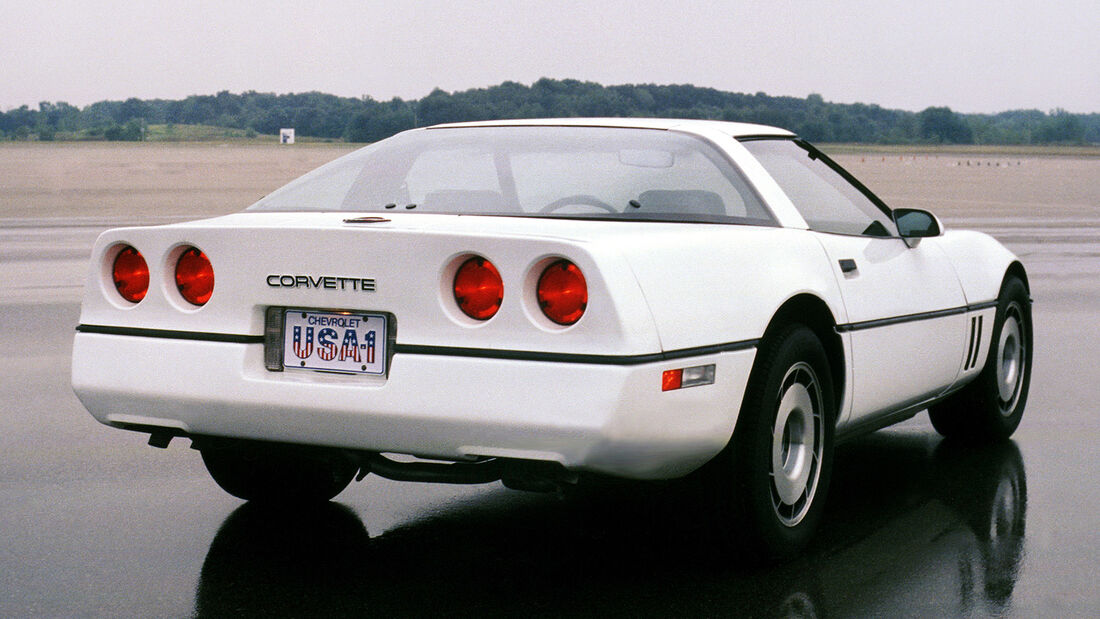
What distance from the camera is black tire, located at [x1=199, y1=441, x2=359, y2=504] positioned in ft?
16.9

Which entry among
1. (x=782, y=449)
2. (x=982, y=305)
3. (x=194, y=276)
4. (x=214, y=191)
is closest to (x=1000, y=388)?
(x=982, y=305)

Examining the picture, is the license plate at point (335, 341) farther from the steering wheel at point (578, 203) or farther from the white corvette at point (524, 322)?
the steering wheel at point (578, 203)

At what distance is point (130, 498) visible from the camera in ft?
17.6

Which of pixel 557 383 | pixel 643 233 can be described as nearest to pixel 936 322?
pixel 643 233

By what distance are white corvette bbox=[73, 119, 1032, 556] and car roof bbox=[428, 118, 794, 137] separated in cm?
2

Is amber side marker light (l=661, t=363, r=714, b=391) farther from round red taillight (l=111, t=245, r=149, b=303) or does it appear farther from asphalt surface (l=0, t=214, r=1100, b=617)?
round red taillight (l=111, t=245, r=149, b=303)

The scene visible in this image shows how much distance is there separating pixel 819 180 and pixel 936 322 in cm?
74

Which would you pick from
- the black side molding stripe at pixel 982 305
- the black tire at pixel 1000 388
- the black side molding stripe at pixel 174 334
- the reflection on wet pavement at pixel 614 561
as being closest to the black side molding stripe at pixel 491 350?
the black side molding stripe at pixel 174 334

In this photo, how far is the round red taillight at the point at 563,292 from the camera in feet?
12.6

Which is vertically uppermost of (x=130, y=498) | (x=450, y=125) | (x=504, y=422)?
(x=450, y=125)

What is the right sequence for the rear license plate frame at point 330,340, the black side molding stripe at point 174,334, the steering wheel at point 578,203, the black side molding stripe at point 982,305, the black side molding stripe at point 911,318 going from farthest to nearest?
the black side molding stripe at point 982,305 < the black side molding stripe at point 911,318 < the steering wheel at point 578,203 < the black side molding stripe at point 174,334 < the rear license plate frame at point 330,340

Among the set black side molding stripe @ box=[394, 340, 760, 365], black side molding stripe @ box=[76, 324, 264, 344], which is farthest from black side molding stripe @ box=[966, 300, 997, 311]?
black side molding stripe @ box=[76, 324, 264, 344]

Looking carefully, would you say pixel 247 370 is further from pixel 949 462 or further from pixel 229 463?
pixel 949 462

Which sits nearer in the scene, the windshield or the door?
the windshield
